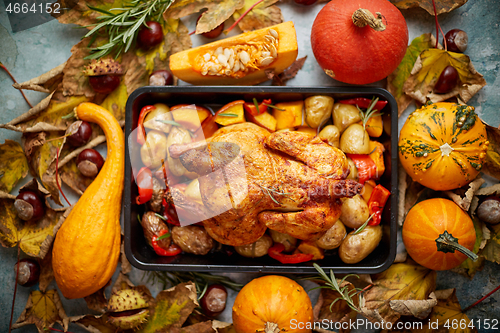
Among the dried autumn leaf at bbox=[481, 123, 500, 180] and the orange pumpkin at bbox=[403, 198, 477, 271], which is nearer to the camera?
the orange pumpkin at bbox=[403, 198, 477, 271]

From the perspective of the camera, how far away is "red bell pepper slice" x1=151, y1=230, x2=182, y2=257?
193 cm

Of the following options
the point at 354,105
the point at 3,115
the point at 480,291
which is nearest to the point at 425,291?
the point at 480,291

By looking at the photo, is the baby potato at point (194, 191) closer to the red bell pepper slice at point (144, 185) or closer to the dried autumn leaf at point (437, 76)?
the red bell pepper slice at point (144, 185)

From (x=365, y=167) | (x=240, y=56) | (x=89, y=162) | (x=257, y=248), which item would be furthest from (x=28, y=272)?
(x=365, y=167)

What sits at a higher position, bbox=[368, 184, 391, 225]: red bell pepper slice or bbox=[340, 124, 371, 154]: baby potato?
bbox=[340, 124, 371, 154]: baby potato

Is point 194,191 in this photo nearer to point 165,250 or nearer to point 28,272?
point 165,250

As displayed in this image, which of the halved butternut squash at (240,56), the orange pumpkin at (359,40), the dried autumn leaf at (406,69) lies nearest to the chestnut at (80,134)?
the halved butternut squash at (240,56)

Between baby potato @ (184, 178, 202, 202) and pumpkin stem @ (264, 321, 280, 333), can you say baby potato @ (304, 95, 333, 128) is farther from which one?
pumpkin stem @ (264, 321, 280, 333)

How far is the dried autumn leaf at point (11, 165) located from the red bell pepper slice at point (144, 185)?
0.81 meters

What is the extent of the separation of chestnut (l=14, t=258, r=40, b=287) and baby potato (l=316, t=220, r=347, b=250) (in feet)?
5.64

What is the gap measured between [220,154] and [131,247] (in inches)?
29.4

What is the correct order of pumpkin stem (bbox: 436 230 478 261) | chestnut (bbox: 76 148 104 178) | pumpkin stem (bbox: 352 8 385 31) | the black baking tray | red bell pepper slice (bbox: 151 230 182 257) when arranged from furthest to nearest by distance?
1. chestnut (bbox: 76 148 104 178)
2. red bell pepper slice (bbox: 151 230 182 257)
3. the black baking tray
4. pumpkin stem (bbox: 436 230 478 261)
5. pumpkin stem (bbox: 352 8 385 31)

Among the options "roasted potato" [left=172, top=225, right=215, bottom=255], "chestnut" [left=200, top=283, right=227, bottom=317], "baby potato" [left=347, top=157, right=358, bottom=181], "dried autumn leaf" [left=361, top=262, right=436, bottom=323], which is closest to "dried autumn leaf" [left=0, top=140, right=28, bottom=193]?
"roasted potato" [left=172, top=225, right=215, bottom=255]

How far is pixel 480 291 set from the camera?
6.89 feet
